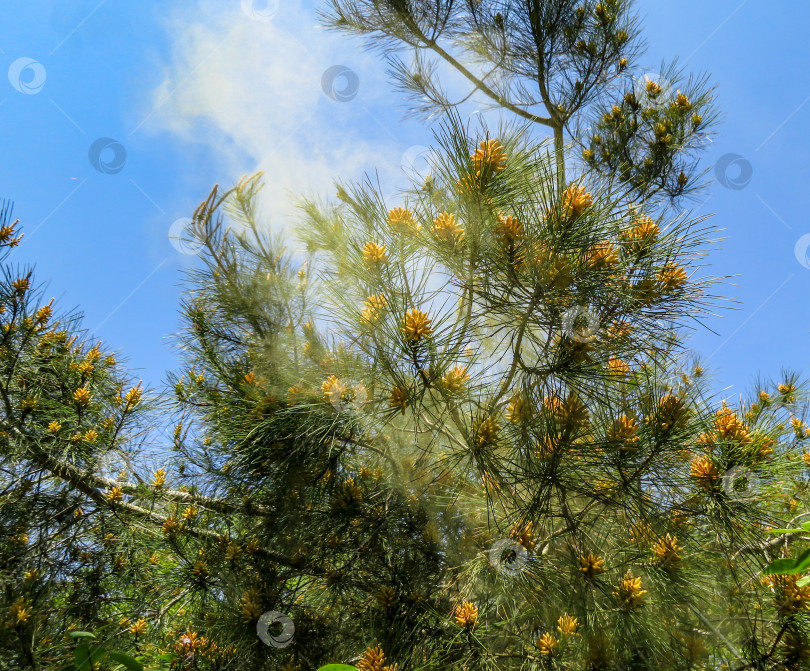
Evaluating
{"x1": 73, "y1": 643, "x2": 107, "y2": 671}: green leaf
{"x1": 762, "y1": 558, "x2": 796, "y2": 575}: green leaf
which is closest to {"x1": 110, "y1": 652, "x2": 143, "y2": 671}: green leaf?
{"x1": 73, "y1": 643, "x2": 107, "y2": 671}: green leaf

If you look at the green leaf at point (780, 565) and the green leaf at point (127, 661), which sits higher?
the green leaf at point (127, 661)

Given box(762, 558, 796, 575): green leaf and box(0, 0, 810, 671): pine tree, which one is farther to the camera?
box(0, 0, 810, 671): pine tree

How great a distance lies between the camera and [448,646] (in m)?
1.14

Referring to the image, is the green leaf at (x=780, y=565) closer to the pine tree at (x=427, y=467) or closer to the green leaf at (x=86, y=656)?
the pine tree at (x=427, y=467)

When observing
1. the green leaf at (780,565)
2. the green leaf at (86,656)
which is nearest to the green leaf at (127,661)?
the green leaf at (86,656)

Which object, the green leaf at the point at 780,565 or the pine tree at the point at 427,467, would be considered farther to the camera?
the pine tree at the point at 427,467

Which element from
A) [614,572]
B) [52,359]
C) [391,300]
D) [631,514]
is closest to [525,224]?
[391,300]

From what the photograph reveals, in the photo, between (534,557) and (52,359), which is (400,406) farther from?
(52,359)

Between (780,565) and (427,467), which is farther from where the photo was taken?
(427,467)

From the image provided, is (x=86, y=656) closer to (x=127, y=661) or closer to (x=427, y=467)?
(x=127, y=661)

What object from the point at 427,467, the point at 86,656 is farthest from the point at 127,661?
the point at 427,467

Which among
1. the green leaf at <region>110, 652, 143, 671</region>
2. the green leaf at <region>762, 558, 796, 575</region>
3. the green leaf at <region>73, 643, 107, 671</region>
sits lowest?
the green leaf at <region>762, 558, 796, 575</region>

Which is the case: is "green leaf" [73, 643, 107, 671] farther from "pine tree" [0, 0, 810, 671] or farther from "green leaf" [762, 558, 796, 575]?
"green leaf" [762, 558, 796, 575]

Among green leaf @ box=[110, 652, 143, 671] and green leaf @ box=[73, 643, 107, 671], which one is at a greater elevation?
green leaf @ box=[73, 643, 107, 671]
